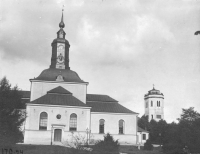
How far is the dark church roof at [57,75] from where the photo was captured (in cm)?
4391

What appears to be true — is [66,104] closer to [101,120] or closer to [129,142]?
[101,120]

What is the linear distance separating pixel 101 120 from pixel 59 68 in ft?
38.3

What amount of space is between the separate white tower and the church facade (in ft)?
182

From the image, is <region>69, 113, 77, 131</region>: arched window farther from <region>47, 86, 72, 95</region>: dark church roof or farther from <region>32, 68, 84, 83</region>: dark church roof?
<region>32, 68, 84, 83</region>: dark church roof

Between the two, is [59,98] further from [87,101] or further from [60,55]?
[60,55]

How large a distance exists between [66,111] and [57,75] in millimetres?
7782

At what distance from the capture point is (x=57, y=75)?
1741 inches

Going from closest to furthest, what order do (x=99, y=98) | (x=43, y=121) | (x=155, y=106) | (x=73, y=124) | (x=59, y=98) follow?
(x=43, y=121) → (x=73, y=124) → (x=59, y=98) → (x=99, y=98) → (x=155, y=106)

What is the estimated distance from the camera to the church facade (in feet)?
124

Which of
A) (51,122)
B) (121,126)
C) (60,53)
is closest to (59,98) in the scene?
(51,122)

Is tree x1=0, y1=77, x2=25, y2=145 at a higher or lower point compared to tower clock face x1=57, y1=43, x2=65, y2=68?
lower

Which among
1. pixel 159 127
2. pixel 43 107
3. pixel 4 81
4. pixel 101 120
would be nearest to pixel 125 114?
pixel 101 120

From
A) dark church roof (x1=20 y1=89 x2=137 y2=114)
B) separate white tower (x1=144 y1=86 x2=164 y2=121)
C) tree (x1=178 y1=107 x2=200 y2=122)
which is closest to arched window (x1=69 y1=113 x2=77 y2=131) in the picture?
dark church roof (x1=20 y1=89 x2=137 y2=114)

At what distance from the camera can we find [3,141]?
24.4 metres
